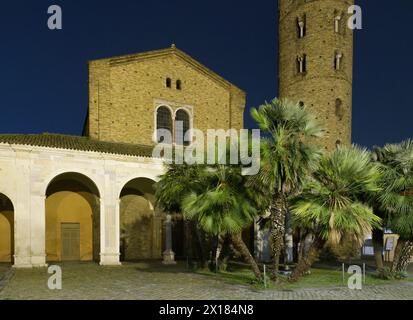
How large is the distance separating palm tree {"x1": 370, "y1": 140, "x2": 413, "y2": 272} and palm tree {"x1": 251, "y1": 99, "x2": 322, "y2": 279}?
12.6ft

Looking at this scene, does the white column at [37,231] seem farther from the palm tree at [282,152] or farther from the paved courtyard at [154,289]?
the palm tree at [282,152]

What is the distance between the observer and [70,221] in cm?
2316

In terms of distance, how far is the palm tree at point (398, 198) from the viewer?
555 inches

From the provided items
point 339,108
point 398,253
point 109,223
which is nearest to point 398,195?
point 398,253

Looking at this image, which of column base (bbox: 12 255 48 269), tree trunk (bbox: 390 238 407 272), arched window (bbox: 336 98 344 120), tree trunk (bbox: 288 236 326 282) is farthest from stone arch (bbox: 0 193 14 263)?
arched window (bbox: 336 98 344 120)

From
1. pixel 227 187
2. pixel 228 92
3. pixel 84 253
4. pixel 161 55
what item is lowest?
pixel 84 253

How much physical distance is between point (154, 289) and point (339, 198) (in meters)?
6.17

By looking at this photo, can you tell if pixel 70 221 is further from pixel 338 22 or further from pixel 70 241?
pixel 338 22

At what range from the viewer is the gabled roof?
2494 centimetres

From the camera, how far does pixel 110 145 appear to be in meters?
22.8

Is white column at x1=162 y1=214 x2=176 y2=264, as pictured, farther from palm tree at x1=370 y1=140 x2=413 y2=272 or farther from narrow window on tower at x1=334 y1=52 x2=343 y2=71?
narrow window on tower at x1=334 y1=52 x2=343 y2=71
